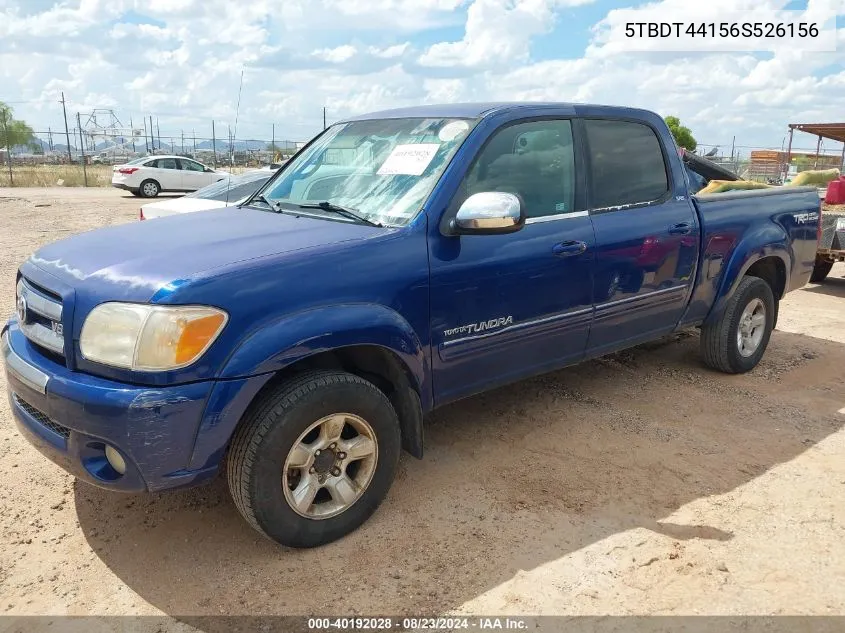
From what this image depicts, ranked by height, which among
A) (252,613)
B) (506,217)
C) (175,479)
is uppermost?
(506,217)

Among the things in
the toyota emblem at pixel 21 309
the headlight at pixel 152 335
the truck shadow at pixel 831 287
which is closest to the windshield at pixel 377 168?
the headlight at pixel 152 335

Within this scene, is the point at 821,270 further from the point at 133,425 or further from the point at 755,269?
the point at 133,425

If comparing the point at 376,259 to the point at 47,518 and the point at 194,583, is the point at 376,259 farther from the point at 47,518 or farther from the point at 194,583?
the point at 47,518

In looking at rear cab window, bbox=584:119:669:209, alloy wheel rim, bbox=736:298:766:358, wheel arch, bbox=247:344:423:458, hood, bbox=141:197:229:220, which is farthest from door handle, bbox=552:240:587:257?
hood, bbox=141:197:229:220

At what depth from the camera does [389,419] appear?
123 inches

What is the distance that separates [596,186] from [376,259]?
164cm

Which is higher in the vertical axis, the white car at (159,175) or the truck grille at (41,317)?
the white car at (159,175)

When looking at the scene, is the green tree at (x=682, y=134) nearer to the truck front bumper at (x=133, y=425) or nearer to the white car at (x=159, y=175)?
the white car at (x=159, y=175)

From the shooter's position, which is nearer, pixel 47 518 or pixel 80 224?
pixel 47 518

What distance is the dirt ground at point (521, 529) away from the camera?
274cm

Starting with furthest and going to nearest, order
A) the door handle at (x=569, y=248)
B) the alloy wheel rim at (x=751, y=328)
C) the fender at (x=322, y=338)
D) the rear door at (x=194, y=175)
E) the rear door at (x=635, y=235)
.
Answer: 1. the rear door at (x=194, y=175)
2. the alloy wheel rim at (x=751, y=328)
3. the rear door at (x=635, y=235)
4. the door handle at (x=569, y=248)
5. the fender at (x=322, y=338)

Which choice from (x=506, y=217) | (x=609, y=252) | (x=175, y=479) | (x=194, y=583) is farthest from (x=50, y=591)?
(x=609, y=252)

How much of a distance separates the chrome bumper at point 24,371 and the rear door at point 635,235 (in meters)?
2.79

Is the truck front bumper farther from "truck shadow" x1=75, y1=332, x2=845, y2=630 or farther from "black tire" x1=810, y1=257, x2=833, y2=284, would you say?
"black tire" x1=810, y1=257, x2=833, y2=284
